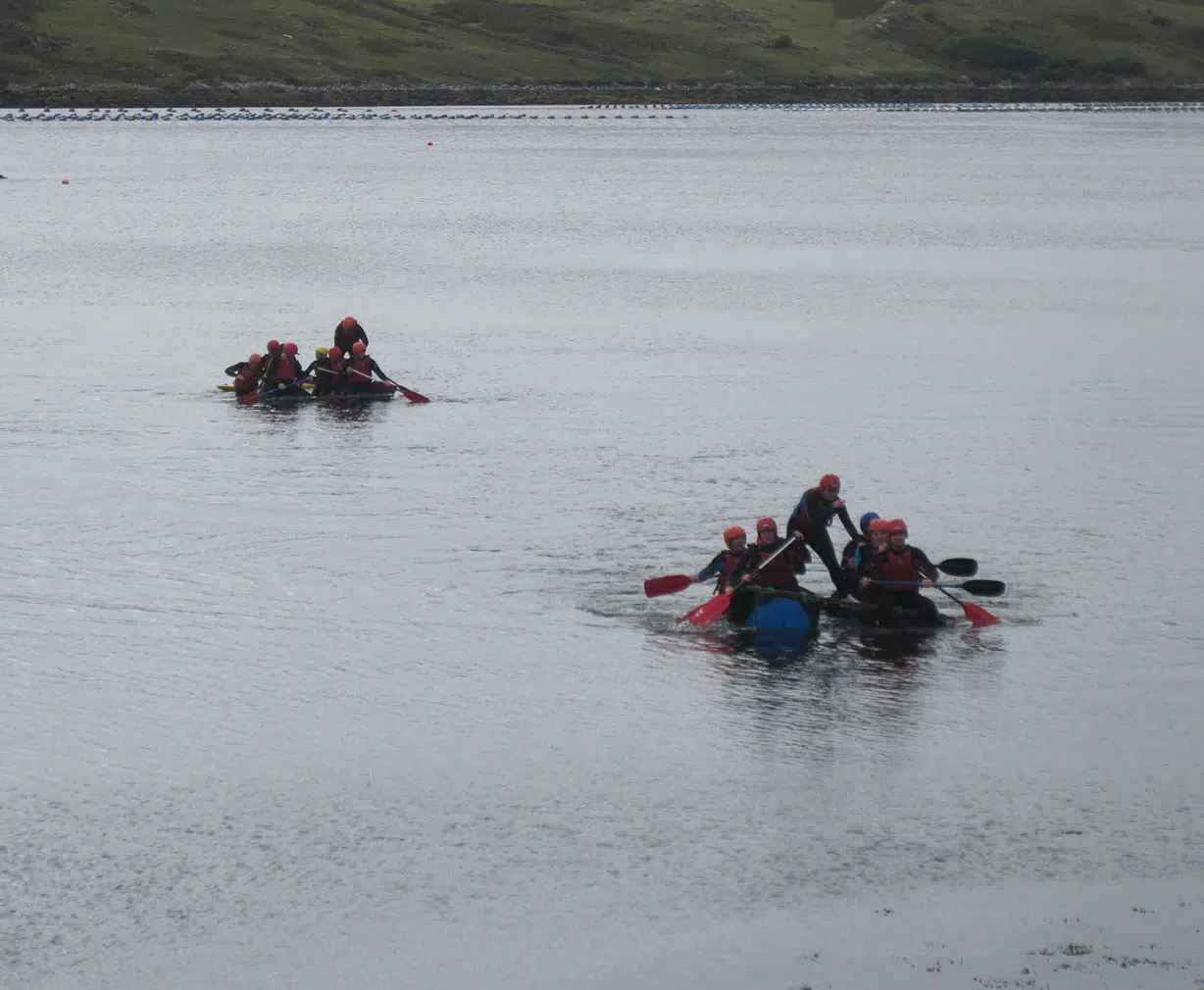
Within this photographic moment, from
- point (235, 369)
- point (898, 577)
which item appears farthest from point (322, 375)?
point (898, 577)

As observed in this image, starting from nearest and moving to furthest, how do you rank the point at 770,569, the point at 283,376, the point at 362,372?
the point at 770,569
the point at 362,372
the point at 283,376

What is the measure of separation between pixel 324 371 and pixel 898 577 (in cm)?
2494

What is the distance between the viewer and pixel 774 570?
103 feet

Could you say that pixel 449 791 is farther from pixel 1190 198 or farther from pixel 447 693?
pixel 1190 198

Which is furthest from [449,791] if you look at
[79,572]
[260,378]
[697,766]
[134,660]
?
[260,378]

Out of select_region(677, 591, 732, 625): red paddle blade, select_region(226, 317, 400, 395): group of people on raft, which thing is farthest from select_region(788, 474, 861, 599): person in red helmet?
select_region(226, 317, 400, 395): group of people on raft

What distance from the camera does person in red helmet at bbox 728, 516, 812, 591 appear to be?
1232 inches

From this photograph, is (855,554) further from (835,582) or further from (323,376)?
(323,376)

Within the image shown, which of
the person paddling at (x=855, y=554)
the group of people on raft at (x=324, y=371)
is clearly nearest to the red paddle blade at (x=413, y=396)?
the group of people on raft at (x=324, y=371)

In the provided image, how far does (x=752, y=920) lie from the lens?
20.8 metres

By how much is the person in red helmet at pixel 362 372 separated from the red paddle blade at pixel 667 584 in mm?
21233

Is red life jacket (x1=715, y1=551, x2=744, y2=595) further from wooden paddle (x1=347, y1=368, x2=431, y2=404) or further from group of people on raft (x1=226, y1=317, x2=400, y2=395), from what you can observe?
group of people on raft (x1=226, y1=317, x2=400, y2=395)

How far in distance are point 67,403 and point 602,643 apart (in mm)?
27300

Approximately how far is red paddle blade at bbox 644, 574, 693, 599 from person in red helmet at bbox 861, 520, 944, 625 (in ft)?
10.1
